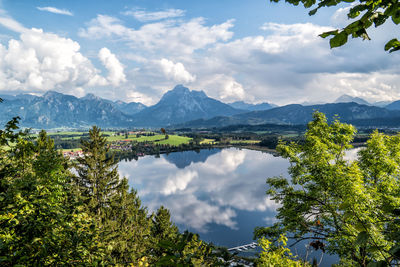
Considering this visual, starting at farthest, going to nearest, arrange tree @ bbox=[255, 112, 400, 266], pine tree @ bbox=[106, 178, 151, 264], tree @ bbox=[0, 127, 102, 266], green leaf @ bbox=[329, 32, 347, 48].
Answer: pine tree @ bbox=[106, 178, 151, 264] < tree @ bbox=[255, 112, 400, 266] < tree @ bbox=[0, 127, 102, 266] < green leaf @ bbox=[329, 32, 347, 48]

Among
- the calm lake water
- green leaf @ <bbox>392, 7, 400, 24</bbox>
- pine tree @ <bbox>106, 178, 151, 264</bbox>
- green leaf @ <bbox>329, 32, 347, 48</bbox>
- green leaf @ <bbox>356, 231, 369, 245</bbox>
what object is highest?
green leaf @ <bbox>392, 7, 400, 24</bbox>

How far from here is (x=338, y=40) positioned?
1782 millimetres

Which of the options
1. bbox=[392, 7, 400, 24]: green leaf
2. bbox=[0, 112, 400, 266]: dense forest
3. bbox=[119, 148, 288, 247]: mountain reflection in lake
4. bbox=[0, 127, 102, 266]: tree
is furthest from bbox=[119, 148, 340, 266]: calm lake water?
bbox=[392, 7, 400, 24]: green leaf

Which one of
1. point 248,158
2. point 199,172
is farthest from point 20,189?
point 248,158

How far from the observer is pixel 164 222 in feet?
96.8

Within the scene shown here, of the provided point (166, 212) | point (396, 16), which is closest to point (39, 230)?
point (396, 16)

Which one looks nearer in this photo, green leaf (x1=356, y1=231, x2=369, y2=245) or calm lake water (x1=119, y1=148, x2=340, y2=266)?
green leaf (x1=356, y1=231, x2=369, y2=245)

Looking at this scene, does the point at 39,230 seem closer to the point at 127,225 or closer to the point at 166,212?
the point at 127,225

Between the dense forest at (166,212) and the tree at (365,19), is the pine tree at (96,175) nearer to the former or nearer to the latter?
the dense forest at (166,212)

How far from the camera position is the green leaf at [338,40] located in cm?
176

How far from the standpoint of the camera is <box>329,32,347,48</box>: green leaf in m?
1.76

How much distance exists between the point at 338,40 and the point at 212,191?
108615 millimetres

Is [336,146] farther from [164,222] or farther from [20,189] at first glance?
[164,222]

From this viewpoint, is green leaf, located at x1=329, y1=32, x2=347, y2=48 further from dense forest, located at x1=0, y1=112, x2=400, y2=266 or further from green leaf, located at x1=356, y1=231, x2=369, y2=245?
green leaf, located at x1=356, y1=231, x2=369, y2=245
